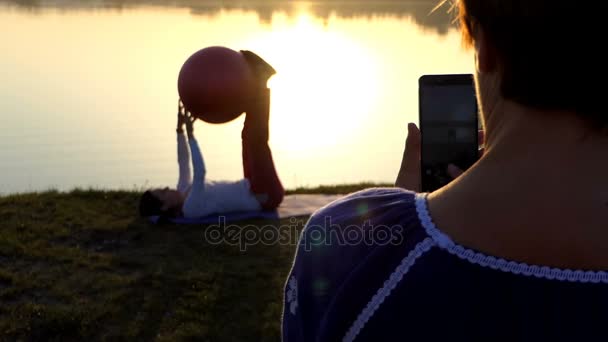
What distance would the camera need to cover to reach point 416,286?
971 millimetres

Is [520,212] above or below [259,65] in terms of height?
above

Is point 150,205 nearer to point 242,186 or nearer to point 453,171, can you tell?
point 242,186

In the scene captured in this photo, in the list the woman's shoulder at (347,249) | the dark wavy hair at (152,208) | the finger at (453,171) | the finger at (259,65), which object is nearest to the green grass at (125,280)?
the dark wavy hair at (152,208)

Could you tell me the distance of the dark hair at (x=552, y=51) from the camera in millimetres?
855

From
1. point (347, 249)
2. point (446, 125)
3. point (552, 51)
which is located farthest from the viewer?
point (446, 125)

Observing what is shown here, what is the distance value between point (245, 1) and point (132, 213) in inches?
1083

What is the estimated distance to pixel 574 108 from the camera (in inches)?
35.3

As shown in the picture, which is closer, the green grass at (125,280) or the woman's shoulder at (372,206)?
the woman's shoulder at (372,206)

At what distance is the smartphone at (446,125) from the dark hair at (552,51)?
95 centimetres

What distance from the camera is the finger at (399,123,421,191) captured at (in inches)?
63.4

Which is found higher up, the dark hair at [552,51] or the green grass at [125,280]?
the dark hair at [552,51]

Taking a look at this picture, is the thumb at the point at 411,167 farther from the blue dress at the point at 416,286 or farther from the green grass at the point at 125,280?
the green grass at the point at 125,280

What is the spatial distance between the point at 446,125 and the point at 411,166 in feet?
1.30

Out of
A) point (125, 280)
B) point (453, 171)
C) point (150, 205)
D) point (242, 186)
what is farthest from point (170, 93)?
point (453, 171)
